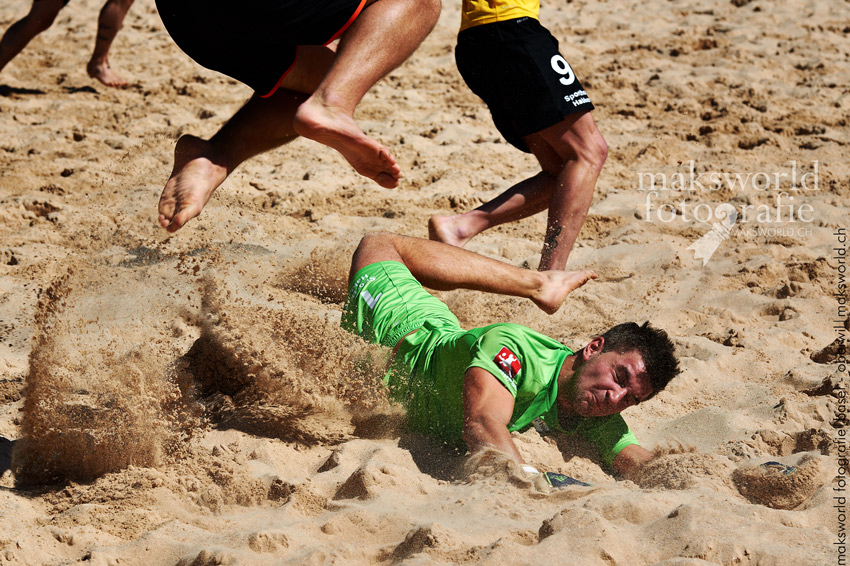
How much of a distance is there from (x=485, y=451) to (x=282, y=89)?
1.25 m

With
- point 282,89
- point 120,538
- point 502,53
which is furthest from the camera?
point 502,53

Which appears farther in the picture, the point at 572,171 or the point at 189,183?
the point at 572,171

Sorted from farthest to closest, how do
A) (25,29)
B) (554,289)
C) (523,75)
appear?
(25,29) → (523,75) → (554,289)

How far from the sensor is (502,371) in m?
2.58

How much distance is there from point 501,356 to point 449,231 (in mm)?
1078

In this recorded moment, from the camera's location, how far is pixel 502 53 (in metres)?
3.47

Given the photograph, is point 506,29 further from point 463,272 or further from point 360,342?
point 360,342

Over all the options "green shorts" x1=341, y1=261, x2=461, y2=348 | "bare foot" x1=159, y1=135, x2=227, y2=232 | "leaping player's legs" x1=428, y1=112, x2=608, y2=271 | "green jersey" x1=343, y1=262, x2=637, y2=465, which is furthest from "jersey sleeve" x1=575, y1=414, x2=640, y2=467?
"bare foot" x1=159, y1=135, x2=227, y2=232

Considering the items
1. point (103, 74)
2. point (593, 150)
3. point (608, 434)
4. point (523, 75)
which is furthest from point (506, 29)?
point (103, 74)

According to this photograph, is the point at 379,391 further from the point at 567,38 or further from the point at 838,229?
the point at 567,38

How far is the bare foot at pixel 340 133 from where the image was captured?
2.13 meters

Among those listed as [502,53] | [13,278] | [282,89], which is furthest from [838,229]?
[13,278]

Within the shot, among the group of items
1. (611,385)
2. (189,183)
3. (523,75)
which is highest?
(189,183)

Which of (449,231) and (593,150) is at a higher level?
(593,150)
